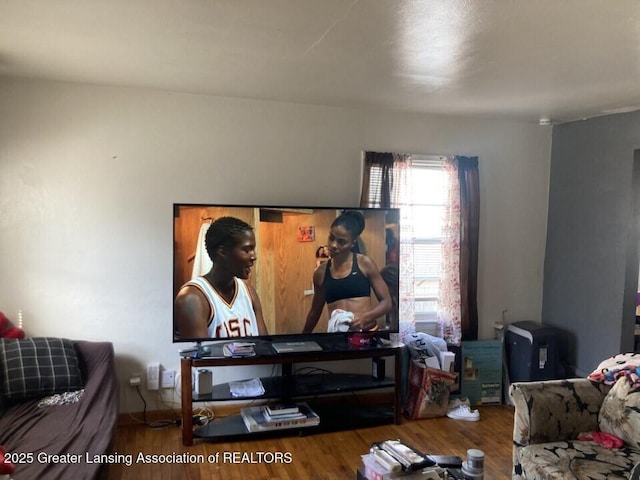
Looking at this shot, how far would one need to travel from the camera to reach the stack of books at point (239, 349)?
3.16m

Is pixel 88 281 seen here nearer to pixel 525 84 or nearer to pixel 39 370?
pixel 39 370

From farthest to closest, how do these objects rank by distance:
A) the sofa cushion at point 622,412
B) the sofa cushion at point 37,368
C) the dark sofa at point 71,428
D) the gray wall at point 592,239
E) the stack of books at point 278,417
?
the gray wall at point 592,239 < the stack of books at point 278,417 < the sofa cushion at point 37,368 < the sofa cushion at point 622,412 < the dark sofa at point 71,428

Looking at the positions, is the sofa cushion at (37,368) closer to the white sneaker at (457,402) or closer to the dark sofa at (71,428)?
the dark sofa at (71,428)

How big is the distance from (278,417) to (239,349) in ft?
1.73

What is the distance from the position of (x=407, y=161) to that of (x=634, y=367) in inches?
80.9

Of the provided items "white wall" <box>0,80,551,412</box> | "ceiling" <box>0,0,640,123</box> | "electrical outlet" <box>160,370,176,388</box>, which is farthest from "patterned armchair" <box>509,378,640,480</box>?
"electrical outlet" <box>160,370,176,388</box>

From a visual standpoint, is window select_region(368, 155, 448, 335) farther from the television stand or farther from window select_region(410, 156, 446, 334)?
the television stand

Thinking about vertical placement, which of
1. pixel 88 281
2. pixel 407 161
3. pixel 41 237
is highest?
pixel 407 161

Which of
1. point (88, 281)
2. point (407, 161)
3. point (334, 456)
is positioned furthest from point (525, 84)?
point (88, 281)

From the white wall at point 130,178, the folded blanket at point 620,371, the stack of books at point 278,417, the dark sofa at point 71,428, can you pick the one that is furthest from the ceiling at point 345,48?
the stack of books at point 278,417

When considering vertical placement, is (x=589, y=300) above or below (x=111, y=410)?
above

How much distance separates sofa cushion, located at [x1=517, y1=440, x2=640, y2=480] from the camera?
83.9 inches

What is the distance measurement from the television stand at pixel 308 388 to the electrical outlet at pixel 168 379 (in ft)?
1.13

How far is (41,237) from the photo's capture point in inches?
126
